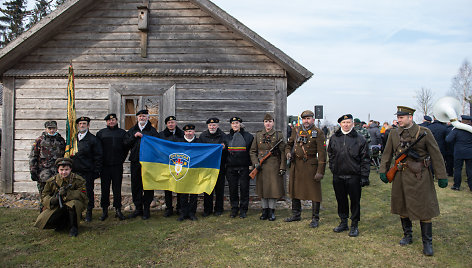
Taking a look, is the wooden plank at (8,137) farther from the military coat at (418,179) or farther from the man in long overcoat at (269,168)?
the military coat at (418,179)

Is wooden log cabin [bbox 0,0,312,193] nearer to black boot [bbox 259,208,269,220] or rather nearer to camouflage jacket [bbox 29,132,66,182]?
camouflage jacket [bbox 29,132,66,182]

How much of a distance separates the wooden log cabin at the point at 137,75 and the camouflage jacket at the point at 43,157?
227 centimetres

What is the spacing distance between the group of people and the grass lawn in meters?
0.29

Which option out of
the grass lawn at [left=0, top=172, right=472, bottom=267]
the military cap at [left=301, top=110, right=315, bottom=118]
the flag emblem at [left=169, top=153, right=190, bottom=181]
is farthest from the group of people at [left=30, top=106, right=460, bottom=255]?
the flag emblem at [left=169, top=153, right=190, bottom=181]

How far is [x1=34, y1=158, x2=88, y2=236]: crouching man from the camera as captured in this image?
17.1ft

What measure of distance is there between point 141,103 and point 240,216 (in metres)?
4.04

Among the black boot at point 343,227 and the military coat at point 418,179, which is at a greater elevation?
the military coat at point 418,179

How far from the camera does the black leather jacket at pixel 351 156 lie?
5277mm

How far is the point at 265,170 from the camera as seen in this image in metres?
6.43

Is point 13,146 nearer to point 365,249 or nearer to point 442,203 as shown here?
point 365,249

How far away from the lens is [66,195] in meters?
5.34

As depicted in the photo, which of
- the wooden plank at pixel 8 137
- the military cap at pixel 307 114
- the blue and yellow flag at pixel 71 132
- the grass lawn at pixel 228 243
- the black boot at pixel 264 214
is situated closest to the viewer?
→ the grass lawn at pixel 228 243

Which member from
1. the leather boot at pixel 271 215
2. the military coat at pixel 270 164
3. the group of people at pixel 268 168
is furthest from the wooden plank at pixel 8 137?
the leather boot at pixel 271 215

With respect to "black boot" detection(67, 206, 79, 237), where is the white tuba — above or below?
above
